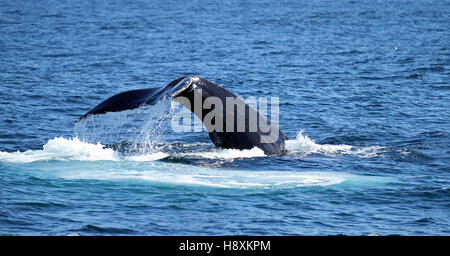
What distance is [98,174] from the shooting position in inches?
511

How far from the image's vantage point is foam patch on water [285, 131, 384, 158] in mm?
15219

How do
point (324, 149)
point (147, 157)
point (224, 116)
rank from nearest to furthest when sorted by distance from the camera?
1. point (224, 116)
2. point (147, 157)
3. point (324, 149)

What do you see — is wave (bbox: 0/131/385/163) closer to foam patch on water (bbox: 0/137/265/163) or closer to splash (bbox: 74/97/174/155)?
foam patch on water (bbox: 0/137/265/163)

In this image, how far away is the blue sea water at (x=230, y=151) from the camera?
10953 millimetres

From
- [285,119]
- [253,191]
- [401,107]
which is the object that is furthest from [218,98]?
[401,107]

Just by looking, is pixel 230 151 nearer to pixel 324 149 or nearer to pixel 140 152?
pixel 140 152

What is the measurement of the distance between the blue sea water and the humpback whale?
291 millimetres

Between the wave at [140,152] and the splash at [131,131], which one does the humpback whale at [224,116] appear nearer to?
the wave at [140,152]

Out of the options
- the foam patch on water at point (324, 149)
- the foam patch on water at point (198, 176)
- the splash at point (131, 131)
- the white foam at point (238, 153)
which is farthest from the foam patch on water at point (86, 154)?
the foam patch on water at point (324, 149)

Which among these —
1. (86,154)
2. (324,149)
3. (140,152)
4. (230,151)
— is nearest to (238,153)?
(230,151)

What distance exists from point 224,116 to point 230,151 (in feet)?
2.82

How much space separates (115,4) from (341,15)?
60.5 feet

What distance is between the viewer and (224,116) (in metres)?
13.7

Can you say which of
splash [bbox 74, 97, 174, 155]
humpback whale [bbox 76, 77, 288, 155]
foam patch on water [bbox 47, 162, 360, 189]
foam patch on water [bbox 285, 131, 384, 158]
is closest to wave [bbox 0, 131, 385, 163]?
foam patch on water [bbox 285, 131, 384, 158]
